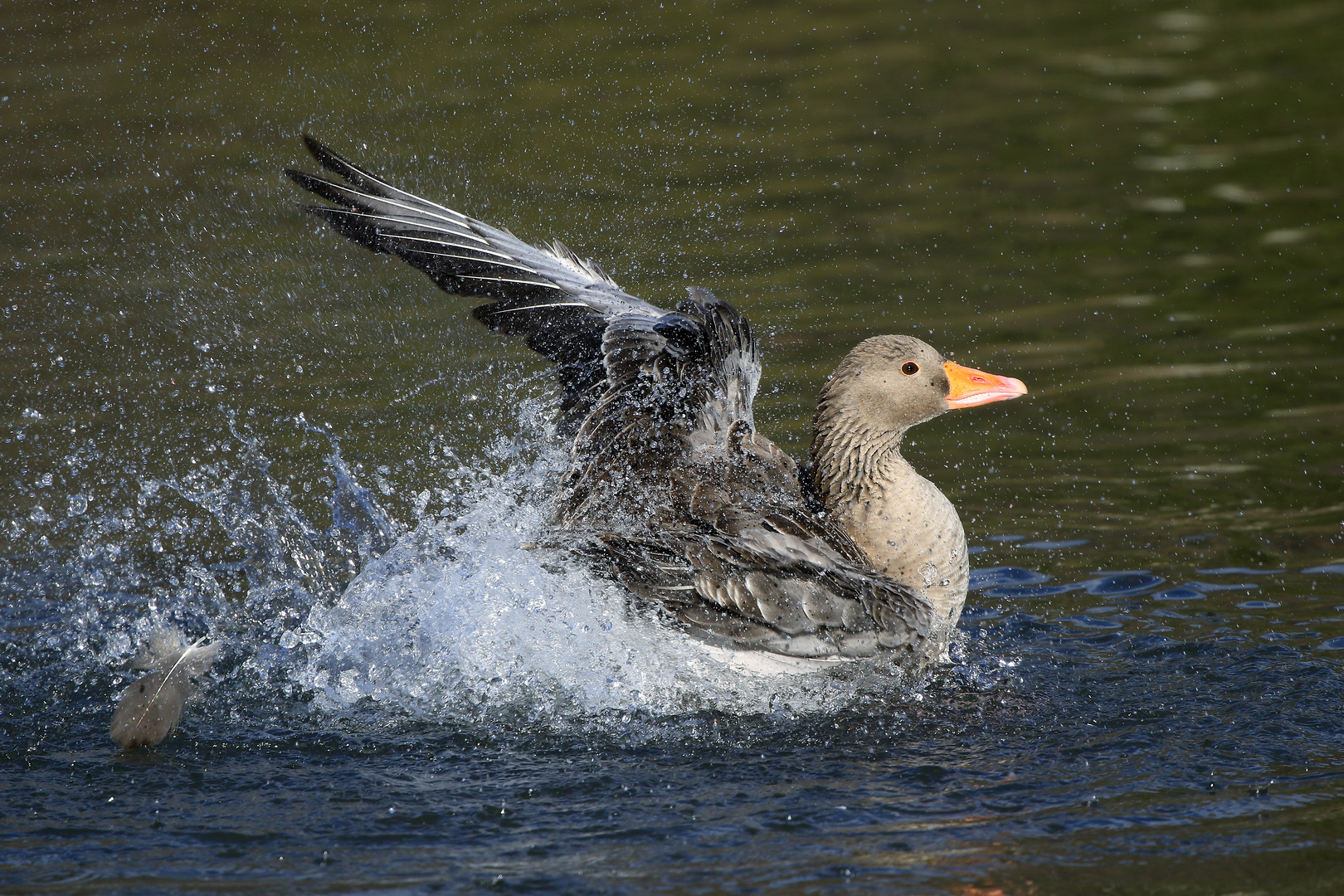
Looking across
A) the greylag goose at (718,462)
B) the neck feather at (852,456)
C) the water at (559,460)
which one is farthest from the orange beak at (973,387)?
the water at (559,460)

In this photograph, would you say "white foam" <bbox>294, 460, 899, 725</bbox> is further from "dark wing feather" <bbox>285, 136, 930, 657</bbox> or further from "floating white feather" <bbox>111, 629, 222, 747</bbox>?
"floating white feather" <bbox>111, 629, 222, 747</bbox>

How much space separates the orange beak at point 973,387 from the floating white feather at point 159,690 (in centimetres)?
365

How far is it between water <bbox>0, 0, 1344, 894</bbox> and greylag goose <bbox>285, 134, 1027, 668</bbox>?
265 millimetres

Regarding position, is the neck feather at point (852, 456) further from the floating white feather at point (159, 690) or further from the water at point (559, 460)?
the floating white feather at point (159, 690)

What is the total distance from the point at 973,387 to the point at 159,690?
397cm

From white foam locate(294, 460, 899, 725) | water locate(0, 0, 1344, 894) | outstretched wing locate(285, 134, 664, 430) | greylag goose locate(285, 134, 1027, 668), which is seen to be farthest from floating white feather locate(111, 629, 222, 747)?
outstretched wing locate(285, 134, 664, 430)

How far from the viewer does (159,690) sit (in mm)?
5383

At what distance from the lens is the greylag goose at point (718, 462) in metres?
5.62

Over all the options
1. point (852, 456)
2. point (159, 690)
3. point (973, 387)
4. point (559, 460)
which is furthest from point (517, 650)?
point (973, 387)

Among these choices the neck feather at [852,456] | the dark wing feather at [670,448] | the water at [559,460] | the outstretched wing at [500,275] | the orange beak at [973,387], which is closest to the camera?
the water at [559,460]

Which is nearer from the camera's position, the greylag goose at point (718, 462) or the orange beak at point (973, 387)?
the greylag goose at point (718, 462)

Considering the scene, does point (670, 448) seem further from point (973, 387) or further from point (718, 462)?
point (973, 387)

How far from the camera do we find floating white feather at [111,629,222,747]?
528 cm

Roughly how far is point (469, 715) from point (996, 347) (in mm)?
5630
